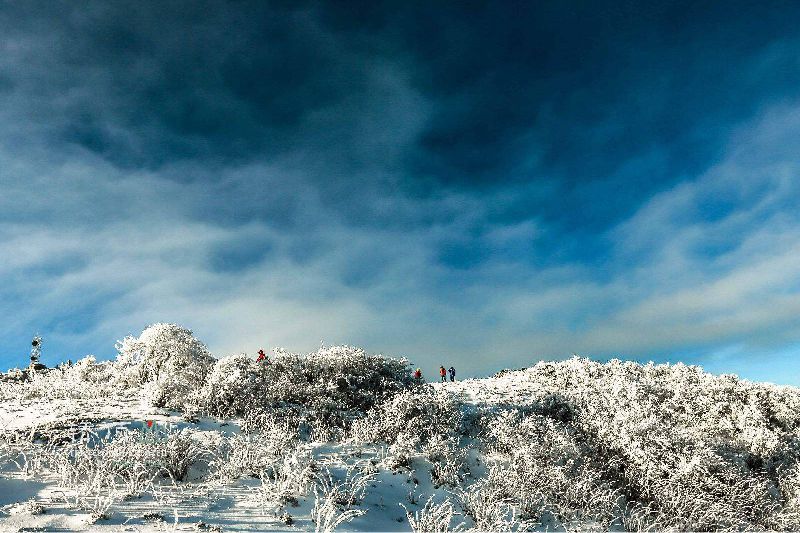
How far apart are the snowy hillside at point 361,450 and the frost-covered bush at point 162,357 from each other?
9 cm

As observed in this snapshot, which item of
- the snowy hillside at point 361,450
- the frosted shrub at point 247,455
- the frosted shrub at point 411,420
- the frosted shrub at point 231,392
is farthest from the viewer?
the frosted shrub at point 231,392

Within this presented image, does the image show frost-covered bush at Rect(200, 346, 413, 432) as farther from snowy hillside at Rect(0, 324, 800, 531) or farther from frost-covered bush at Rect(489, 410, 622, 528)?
frost-covered bush at Rect(489, 410, 622, 528)

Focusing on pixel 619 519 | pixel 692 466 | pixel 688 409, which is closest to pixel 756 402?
pixel 688 409

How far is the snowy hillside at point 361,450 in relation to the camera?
10719 millimetres

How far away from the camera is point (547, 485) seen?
544 inches

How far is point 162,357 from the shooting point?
847 inches

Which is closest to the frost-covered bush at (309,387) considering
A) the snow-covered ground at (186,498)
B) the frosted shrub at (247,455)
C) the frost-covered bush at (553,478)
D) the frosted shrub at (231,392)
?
the frosted shrub at (231,392)

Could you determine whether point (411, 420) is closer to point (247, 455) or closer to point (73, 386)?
point (247, 455)

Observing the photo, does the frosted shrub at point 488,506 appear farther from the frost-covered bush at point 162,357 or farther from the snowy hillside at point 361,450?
the frost-covered bush at point 162,357

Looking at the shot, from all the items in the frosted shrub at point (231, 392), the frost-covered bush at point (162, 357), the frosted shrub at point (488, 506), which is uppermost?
the frost-covered bush at point (162, 357)

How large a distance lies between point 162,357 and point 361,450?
434 inches

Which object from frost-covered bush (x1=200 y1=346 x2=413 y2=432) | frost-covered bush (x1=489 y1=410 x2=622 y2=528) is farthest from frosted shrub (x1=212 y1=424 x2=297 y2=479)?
frost-covered bush (x1=489 y1=410 x2=622 y2=528)

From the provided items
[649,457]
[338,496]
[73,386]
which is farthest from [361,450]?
[73,386]

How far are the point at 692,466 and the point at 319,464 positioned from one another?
10.3 metres
